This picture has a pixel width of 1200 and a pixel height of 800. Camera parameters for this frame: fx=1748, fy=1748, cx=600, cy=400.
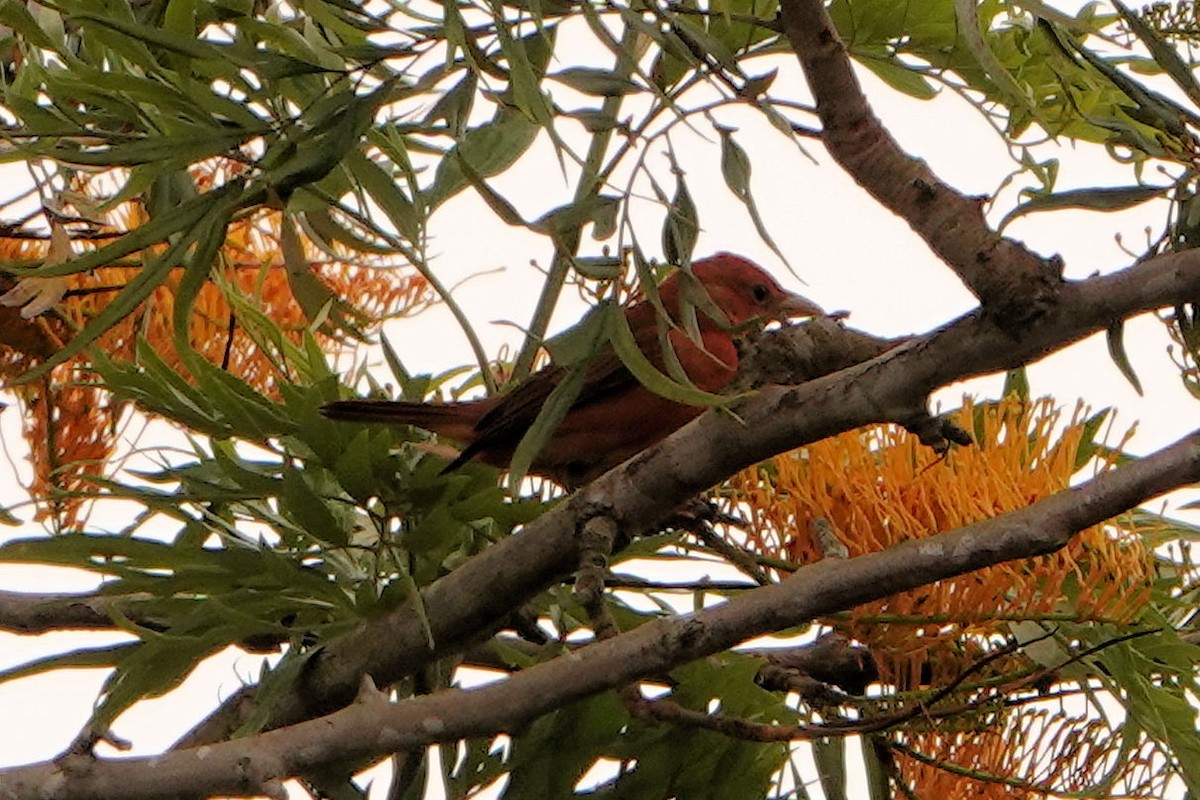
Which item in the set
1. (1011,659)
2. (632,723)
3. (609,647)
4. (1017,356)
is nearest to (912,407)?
(1017,356)

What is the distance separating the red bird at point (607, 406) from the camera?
6.54 feet

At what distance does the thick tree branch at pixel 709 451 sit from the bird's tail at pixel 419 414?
0.27 metres

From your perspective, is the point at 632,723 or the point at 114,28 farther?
the point at 632,723

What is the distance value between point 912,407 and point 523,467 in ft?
1.05

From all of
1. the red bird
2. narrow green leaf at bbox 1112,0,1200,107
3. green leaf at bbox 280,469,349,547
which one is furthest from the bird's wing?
narrow green leaf at bbox 1112,0,1200,107

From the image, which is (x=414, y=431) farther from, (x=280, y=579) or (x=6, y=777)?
(x=6, y=777)

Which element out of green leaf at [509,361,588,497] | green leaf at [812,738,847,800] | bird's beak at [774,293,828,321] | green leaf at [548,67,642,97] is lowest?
green leaf at [812,738,847,800]

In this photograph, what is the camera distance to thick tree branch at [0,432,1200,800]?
1.31 m

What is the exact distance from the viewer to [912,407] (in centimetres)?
131

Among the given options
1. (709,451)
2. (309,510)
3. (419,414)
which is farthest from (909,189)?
(419,414)

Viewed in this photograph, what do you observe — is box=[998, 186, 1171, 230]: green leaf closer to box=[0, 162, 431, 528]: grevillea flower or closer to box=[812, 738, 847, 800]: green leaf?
box=[812, 738, 847, 800]: green leaf

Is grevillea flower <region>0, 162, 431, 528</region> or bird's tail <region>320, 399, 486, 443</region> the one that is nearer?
bird's tail <region>320, 399, 486, 443</region>

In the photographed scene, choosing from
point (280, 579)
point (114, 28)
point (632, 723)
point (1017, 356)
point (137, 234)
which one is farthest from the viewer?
point (632, 723)

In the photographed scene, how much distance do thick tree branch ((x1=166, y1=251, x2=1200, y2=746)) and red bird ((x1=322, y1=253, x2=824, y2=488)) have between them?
24cm
